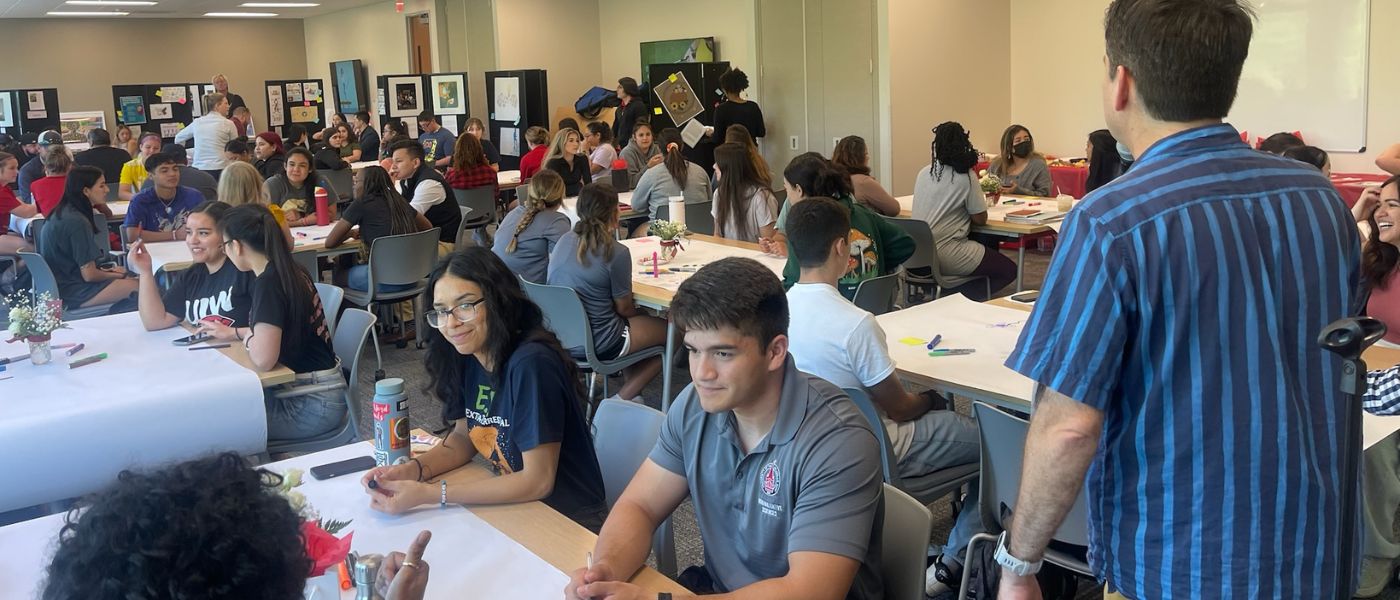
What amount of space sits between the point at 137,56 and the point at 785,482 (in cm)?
2046

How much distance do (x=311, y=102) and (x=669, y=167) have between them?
37.5 ft

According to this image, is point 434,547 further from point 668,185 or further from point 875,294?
point 668,185

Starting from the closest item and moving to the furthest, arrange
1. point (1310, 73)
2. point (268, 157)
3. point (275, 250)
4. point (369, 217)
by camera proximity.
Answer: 1. point (275, 250)
2. point (369, 217)
3. point (1310, 73)
4. point (268, 157)

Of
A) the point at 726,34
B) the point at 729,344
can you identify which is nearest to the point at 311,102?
the point at 726,34

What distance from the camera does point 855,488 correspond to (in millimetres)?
1927

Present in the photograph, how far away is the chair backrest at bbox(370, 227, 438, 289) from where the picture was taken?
19.7 feet

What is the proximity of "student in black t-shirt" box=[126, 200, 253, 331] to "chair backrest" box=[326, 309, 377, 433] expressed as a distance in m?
0.34

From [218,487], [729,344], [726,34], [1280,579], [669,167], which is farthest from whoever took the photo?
[726,34]

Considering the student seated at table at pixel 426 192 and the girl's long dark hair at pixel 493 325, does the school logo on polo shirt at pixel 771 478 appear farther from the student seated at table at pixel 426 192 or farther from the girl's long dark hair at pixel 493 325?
the student seated at table at pixel 426 192

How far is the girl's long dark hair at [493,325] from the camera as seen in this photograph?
8.61ft

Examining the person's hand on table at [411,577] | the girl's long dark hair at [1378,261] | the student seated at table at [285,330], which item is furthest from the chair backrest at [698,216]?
the person's hand on table at [411,577]

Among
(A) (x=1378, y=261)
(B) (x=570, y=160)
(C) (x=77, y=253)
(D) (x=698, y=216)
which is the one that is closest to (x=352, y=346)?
(C) (x=77, y=253)

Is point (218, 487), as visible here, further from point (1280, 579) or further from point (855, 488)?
point (1280, 579)

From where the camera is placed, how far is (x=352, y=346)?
3.91 meters
